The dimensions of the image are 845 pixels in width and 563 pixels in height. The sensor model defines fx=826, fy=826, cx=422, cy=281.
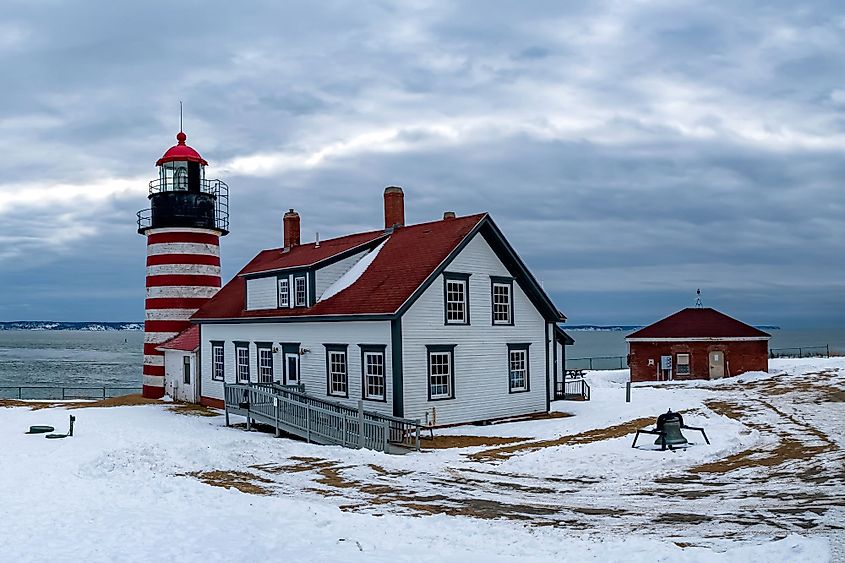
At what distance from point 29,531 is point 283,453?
29.5 feet

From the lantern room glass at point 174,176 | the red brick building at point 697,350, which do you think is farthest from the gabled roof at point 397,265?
the red brick building at point 697,350

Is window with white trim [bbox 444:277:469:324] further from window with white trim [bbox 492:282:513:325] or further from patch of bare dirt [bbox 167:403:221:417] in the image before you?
patch of bare dirt [bbox 167:403:221:417]

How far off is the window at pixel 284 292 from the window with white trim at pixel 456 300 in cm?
646

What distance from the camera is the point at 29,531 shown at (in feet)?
41.7

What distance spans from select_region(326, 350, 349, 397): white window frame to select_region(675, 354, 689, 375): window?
26097 millimetres

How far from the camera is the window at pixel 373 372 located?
83.5ft

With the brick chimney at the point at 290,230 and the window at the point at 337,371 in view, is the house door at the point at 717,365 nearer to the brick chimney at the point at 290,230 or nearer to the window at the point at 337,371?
the brick chimney at the point at 290,230

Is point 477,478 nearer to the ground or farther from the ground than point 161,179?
nearer to the ground

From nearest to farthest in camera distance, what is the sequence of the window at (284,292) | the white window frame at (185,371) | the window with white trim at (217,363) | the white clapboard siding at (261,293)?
the window at (284,292)
the white clapboard siding at (261,293)
the window with white trim at (217,363)
the white window frame at (185,371)

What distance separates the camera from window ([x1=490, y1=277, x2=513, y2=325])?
93.4 feet

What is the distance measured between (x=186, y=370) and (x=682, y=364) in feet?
88.8

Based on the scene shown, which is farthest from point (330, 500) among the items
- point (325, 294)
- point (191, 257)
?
point (191, 257)

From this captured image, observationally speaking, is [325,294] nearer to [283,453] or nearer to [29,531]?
[283,453]

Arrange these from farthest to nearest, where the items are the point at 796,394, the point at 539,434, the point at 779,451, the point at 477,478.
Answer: the point at 796,394 < the point at 539,434 < the point at 779,451 < the point at 477,478
